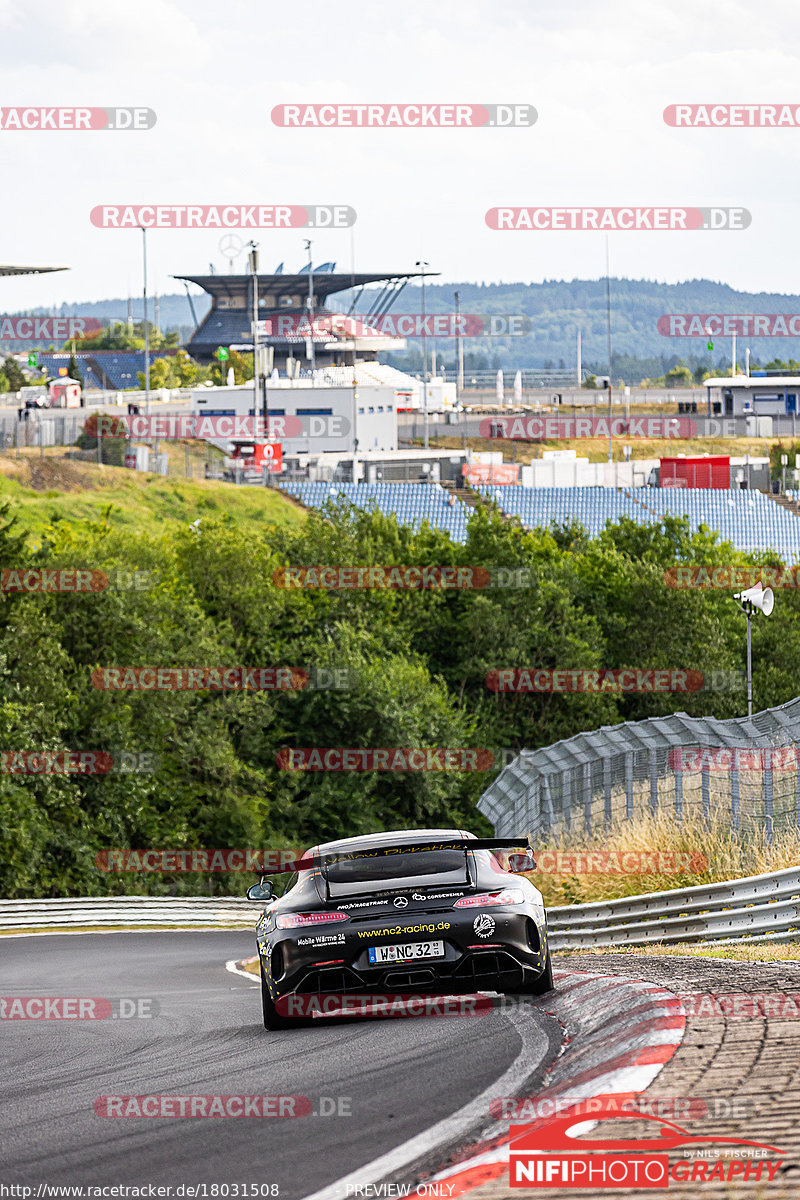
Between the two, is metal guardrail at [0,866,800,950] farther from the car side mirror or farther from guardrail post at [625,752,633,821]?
the car side mirror

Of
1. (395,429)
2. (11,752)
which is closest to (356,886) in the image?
(11,752)

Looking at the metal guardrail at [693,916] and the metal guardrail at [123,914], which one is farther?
the metal guardrail at [123,914]

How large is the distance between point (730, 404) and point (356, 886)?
13037 centimetres

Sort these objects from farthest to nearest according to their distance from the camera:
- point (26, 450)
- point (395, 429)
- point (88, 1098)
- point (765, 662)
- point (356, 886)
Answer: point (395, 429), point (26, 450), point (765, 662), point (356, 886), point (88, 1098)

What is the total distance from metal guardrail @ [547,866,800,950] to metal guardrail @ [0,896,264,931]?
37.4 feet

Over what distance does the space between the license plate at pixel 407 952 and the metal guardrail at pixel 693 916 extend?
165 inches

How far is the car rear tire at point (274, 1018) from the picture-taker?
9.02 m

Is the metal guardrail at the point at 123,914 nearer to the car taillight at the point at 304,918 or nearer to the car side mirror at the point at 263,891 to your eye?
the car side mirror at the point at 263,891

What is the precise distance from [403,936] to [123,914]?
66.7 feet

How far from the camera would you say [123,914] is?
2791cm

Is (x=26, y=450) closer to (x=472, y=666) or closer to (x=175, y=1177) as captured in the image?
(x=472, y=666)

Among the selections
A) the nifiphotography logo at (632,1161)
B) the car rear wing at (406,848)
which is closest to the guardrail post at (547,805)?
the car rear wing at (406,848)

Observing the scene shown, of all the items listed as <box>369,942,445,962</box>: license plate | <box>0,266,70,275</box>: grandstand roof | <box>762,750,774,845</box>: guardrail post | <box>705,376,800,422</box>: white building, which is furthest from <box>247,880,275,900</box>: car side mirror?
<box>705,376,800,422</box>: white building

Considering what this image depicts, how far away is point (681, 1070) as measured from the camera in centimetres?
611
